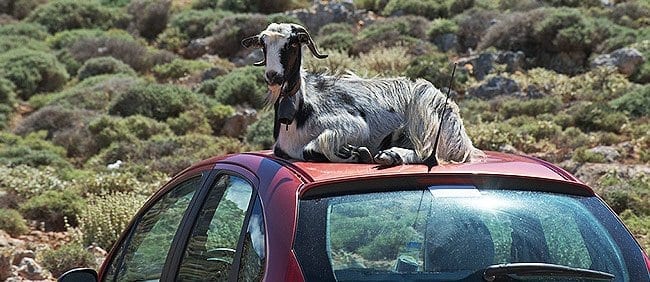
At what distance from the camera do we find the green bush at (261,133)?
61.4 feet

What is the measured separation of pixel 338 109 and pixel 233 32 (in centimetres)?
2560

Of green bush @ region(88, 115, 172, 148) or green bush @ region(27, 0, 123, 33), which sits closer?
green bush @ region(88, 115, 172, 148)

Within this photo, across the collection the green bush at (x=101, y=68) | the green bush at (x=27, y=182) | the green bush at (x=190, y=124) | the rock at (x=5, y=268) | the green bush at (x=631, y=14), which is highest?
the green bush at (x=631, y=14)

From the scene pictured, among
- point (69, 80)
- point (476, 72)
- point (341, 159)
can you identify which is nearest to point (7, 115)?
point (69, 80)

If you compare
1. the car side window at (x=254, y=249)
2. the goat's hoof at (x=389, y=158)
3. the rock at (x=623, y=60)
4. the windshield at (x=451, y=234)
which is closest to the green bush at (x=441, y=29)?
the rock at (x=623, y=60)

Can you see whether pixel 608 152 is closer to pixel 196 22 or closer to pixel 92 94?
pixel 92 94

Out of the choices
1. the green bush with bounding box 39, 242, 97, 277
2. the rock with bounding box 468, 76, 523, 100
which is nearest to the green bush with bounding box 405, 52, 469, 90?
the rock with bounding box 468, 76, 523, 100

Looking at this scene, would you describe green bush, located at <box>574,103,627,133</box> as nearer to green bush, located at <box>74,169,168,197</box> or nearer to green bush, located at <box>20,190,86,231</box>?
green bush, located at <box>74,169,168,197</box>

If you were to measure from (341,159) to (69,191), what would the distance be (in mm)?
10237

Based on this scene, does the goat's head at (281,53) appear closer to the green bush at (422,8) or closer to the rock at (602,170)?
the rock at (602,170)

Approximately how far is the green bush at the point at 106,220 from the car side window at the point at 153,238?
777 centimetres

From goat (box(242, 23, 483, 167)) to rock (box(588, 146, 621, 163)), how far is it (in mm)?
10796

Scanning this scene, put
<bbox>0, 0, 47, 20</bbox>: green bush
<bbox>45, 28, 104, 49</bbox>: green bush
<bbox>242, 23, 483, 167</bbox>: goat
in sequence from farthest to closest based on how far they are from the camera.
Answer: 1. <bbox>0, 0, 47, 20</bbox>: green bush
2. <bbox>45, 28, 104, 49</bbox>: green bush
3. <bbox>242, 23, 483, 167</bbox>: goat

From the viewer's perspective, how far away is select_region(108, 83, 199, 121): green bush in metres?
22.8
